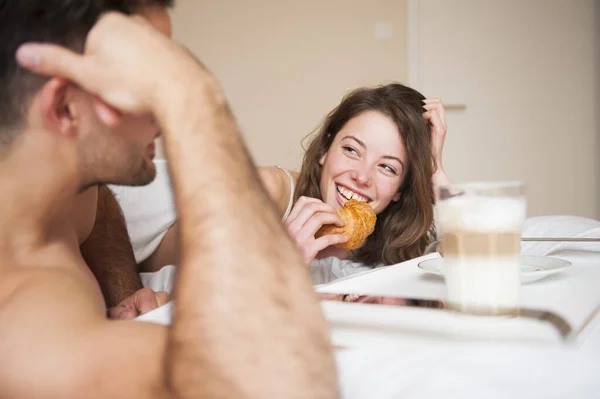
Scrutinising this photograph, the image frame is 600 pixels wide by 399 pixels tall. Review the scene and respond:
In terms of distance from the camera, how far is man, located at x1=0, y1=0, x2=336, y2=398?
577 millimetres

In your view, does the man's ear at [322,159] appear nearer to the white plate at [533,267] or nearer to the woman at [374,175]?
the woman at [374,175]

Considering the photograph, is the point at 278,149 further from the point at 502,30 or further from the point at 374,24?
the point at 502,30

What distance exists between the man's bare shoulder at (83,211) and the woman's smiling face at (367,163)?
954mm

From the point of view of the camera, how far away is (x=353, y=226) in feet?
5.64

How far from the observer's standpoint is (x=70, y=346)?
668mm

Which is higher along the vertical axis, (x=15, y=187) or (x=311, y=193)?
(x=15, y=187)

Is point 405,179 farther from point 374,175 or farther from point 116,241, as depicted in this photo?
point 116,241

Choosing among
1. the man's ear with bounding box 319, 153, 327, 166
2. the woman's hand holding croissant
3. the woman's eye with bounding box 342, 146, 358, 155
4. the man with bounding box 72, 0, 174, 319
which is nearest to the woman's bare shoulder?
the man's ear with bounding box 319, 153, 327, 166

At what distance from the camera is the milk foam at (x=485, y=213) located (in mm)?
715

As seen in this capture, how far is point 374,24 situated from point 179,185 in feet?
9.86

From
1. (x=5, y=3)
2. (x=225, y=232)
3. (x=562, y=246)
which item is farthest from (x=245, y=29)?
(x=225, y=232)

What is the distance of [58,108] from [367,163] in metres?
1.28

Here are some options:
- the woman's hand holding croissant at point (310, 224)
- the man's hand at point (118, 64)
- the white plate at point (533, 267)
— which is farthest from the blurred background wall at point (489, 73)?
the man's hand at point (118, 64)

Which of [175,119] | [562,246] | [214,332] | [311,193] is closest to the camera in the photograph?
[214,332]
